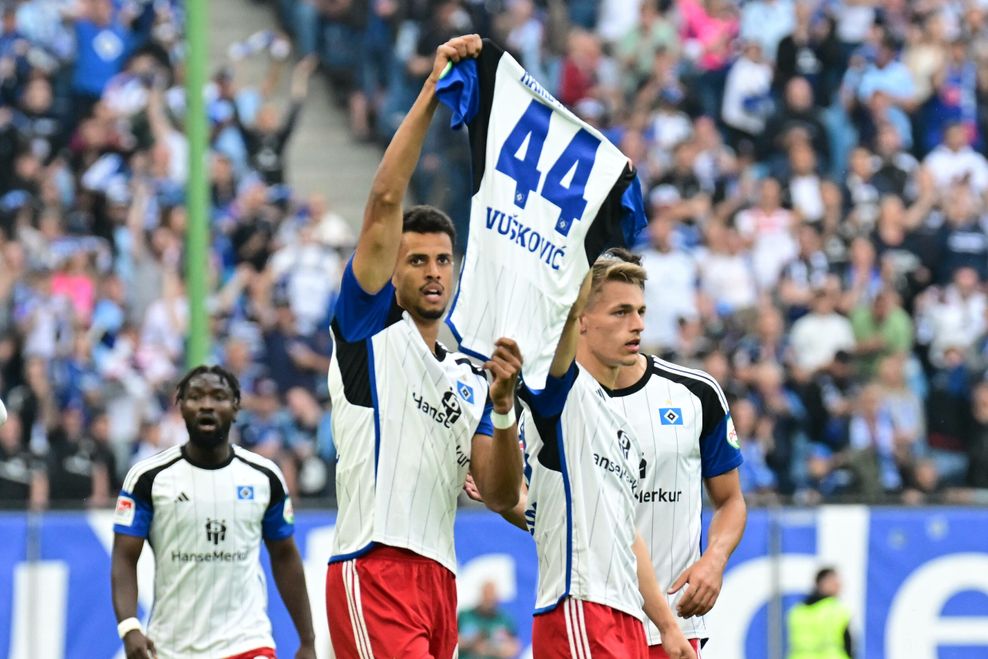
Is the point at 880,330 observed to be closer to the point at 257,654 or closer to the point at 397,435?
the point at 257,654

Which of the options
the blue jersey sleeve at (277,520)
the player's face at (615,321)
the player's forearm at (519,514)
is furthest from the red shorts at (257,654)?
the player's face at (615,321)

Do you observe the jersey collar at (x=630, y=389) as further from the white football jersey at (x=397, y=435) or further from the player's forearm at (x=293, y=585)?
the player's forearm at (x=293, y=585)

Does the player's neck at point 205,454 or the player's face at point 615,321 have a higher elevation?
the player's face at point 615,321

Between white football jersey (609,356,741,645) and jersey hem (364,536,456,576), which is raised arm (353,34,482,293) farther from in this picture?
white football jersey (609,356,741,645)

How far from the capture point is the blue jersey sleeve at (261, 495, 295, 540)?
971cm

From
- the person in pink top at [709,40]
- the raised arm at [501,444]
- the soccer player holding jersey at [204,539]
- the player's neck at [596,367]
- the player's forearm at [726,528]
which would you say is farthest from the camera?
the person in pink top at [709,40]

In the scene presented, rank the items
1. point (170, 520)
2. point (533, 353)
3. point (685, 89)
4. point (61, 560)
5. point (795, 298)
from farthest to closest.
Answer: point (685, 89) → point (795, 298) → point (61, 560) → point (170, 520) → point (533, 353)

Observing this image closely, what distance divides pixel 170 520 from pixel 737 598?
553 centimetres

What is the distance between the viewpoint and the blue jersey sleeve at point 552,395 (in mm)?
7094

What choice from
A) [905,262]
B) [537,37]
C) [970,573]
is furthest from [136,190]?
[970,573]

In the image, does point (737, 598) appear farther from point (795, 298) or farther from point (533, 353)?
point (533, 353)

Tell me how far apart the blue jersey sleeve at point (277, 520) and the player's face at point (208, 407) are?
1.51ft

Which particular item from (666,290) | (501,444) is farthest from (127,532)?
(666,290)

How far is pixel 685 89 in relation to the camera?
779 inches
